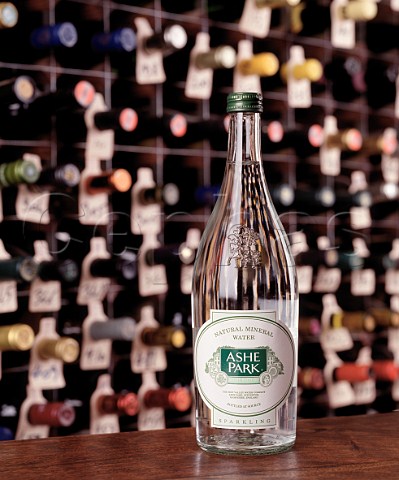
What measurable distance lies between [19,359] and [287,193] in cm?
58

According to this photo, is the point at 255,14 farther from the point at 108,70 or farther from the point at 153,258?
the point at 153,258

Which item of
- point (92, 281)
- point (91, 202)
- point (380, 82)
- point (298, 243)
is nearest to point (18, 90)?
point (91, 202)

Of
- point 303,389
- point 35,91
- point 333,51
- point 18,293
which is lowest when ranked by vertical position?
point 303,389

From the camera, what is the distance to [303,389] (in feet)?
5.52

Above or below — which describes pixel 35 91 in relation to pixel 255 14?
below

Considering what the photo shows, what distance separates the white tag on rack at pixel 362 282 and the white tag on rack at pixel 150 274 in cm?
47

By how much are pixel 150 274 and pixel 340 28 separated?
0.66m

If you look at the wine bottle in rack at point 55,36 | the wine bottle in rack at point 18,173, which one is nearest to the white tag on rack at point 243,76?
the wine bottle in rack at point 55,36

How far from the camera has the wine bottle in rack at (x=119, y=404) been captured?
1.40m

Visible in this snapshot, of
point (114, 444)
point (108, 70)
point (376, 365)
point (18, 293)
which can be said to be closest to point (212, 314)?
point (114, 444)

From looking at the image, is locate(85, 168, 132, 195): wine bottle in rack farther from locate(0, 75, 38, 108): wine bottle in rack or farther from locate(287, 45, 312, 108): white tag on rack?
locate(287, 45, 312, 108): white tag on rack

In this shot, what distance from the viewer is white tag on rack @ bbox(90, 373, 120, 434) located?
55.7 inches

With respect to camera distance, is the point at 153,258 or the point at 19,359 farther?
the point at 153,258

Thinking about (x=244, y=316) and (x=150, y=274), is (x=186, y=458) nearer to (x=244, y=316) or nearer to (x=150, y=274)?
(x=244, y=316)
